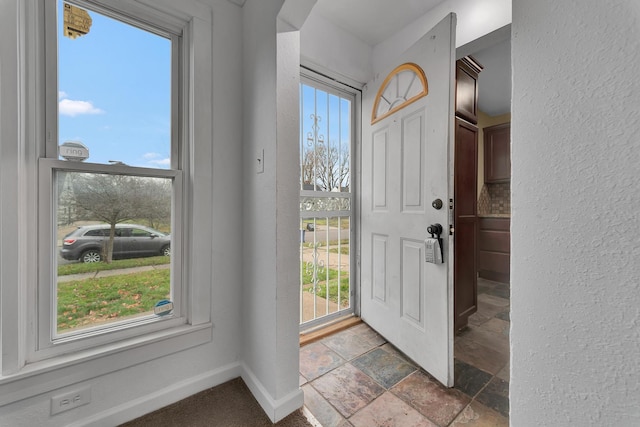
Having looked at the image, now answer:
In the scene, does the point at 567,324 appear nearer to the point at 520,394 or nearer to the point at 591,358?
the point at 591,358

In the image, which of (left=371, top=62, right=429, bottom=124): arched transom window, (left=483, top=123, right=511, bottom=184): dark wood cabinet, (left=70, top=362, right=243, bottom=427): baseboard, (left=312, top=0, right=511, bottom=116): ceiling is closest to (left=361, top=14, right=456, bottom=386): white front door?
(left=371, top=62, right=429, bottom=124): arched transom window

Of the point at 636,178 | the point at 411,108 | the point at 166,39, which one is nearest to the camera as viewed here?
the point at 636,178

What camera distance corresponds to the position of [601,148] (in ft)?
1.26

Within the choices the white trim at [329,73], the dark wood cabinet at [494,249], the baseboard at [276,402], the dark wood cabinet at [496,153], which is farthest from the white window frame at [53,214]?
the dark wood cabinet at [496,153]

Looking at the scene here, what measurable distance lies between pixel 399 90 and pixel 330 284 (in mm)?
1618

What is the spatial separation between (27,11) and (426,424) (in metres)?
2.55

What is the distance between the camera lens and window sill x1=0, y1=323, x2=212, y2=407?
A: 3.31 feet

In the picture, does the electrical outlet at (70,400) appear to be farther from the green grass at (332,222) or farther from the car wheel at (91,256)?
the green grass at (332,222)

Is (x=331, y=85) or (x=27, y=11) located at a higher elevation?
(x=331, y=85)

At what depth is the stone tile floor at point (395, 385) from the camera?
124cm

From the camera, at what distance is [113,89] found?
4.16 feet

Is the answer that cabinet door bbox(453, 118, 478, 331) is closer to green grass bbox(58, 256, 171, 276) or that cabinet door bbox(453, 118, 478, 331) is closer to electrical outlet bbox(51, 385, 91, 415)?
green grass bbox(58, 256, 171, 276)

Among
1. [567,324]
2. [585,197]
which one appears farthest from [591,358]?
[585,197]

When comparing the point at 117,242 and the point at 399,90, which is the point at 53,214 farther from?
the point at 399,90
